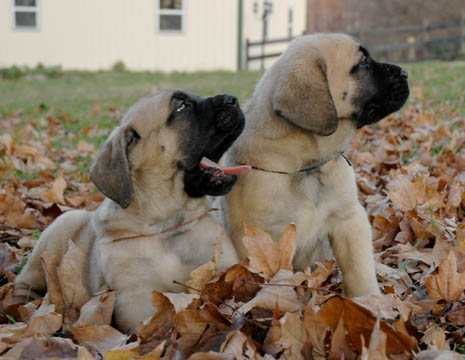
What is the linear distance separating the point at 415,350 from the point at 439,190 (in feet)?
7.43

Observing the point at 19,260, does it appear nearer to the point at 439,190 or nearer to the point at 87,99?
the point at 439,190

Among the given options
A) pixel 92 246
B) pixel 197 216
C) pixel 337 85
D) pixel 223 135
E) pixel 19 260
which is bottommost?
pixel 19 260

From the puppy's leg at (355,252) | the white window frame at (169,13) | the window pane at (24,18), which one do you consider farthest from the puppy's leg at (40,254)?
the window pane at (24,18)

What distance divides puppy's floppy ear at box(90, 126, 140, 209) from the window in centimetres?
1800

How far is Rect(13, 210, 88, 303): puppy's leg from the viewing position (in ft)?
11.1

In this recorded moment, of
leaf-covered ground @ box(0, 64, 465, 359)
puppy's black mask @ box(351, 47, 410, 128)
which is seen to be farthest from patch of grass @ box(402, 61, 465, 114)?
puppy's black mask @ box(351, 47, 410, 128)

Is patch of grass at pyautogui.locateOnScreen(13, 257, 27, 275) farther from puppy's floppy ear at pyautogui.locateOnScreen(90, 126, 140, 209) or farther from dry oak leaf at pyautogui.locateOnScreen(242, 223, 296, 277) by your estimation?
dry oak leaf at pyautogui.locateOnScreen(242, 223, 296, 277)

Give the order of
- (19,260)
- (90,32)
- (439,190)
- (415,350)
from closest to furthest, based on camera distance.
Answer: (415,350) < (19,260) < (439,190) < (90,32)

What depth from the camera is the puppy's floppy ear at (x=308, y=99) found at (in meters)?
3.07

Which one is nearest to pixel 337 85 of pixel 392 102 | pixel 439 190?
pixel 392 102

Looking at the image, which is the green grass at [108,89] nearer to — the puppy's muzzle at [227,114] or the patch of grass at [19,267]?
the patch of grass at [19,267]

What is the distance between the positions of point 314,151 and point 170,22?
17.9 meters

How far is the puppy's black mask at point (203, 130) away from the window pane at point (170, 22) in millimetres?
17510

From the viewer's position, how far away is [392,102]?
3.38 m
